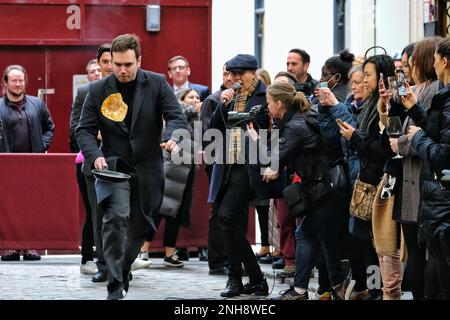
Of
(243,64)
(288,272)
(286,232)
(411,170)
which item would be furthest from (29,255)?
(411,170)

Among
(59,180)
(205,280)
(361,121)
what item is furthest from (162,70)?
(361,121)

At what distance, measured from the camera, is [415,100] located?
10031 mm

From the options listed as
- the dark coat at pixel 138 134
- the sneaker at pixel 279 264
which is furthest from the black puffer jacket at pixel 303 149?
the sneaker at pixel 279 264

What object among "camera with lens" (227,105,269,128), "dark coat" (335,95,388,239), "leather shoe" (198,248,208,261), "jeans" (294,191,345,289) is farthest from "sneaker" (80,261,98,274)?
"dark coat" (335,95,388,239)

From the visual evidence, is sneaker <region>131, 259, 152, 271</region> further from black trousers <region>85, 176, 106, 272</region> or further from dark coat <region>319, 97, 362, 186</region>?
dark coat <region>319, 97, 362, 186</region>

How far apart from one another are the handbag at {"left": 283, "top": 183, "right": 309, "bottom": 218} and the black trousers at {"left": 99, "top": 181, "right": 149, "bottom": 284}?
3.89ft

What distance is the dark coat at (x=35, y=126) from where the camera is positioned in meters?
16.7

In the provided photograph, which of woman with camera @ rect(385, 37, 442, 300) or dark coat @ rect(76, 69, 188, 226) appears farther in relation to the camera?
dark coat @ rect(76, 69, 188, 226)

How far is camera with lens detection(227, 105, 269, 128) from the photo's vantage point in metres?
12.6

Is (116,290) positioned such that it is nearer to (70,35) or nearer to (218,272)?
(218,272)

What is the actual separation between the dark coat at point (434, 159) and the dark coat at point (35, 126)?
762 centimetres
